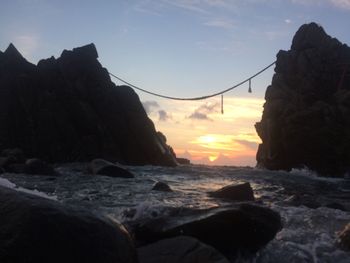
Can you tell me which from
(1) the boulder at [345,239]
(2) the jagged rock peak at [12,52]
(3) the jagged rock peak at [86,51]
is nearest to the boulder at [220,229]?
(1) the boulder at [345,239]

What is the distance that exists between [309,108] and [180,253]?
42871 millimetres

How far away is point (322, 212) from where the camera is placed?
39.9ft

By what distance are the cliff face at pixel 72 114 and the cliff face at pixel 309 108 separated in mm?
12577

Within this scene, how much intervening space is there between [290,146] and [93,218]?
43310mm

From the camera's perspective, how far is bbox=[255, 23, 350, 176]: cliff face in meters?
44.8

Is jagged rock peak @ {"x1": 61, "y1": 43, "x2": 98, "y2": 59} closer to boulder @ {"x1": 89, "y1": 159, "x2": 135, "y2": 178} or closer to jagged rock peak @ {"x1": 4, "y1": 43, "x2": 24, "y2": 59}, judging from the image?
jagged rock peak @ {"x1": 4, "y1": 43, "x2": 24, "y2": 59}

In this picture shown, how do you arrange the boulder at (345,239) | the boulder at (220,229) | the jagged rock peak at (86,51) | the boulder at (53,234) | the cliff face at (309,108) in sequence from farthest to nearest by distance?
the jagged rock peak at (86,51) < the cliff face at (309,108) < the boulder at (345,239) < the boulder at (220,229) < the boulder at (53,234)

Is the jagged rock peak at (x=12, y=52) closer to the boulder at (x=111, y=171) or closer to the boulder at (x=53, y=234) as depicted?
the boulder at (x=111, y=171)

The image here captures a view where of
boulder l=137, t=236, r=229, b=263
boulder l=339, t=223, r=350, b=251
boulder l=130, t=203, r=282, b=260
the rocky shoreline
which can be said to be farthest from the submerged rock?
boulder l=339, t=223, r=350, b=251

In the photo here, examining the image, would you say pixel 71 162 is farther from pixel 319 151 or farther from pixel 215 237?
pixel 215 237

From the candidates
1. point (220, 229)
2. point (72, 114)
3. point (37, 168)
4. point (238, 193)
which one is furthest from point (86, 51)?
point (220, 229)

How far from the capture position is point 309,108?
153 ft

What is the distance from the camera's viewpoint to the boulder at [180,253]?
6.36 meters

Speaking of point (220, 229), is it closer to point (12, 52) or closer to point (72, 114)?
point (72, 114)
